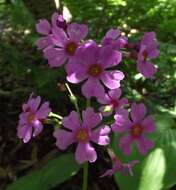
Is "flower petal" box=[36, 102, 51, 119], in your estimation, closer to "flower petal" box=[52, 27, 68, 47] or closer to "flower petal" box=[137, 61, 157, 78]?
"flower petal" box=[52, 27, 68, 47]

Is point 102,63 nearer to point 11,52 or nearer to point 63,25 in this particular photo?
point 63,25

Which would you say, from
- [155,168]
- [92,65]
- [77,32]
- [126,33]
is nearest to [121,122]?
[92,65]

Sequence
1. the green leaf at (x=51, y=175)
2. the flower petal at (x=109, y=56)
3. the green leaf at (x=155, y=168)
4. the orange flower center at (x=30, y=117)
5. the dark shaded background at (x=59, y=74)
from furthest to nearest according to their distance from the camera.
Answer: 1. the dark shaded background at (x=59, y=74)
2. the green leaf at (x=51, y=175)
3. the green leaf at (x=155, y=168)
4. the orange flower center at (x=30, y=117)
5. the flower petal at (x=109, y=56)

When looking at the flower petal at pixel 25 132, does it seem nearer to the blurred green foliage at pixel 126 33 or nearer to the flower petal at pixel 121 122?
the flower petal at pixel 121 122

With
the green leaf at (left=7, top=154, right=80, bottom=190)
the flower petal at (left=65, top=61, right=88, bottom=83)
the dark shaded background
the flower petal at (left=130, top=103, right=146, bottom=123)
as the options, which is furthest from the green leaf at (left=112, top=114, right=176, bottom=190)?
the flower petal at (left=65, top=61, right=88, bottom=83)

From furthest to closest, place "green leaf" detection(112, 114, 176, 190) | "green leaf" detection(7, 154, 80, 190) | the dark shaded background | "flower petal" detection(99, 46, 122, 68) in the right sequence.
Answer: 1. the dark shaded background
2. "green leaf" detection(7, 154, 80, 190)
3. "green leaf" detection(112, 114, 176, 190)
4. "flower petal" detection(99, 46, 122, 68)

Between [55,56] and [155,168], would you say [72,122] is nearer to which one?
[55,56]

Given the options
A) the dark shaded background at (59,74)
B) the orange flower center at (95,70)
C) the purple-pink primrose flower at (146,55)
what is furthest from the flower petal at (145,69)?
the dark shaded background at (59,74)
